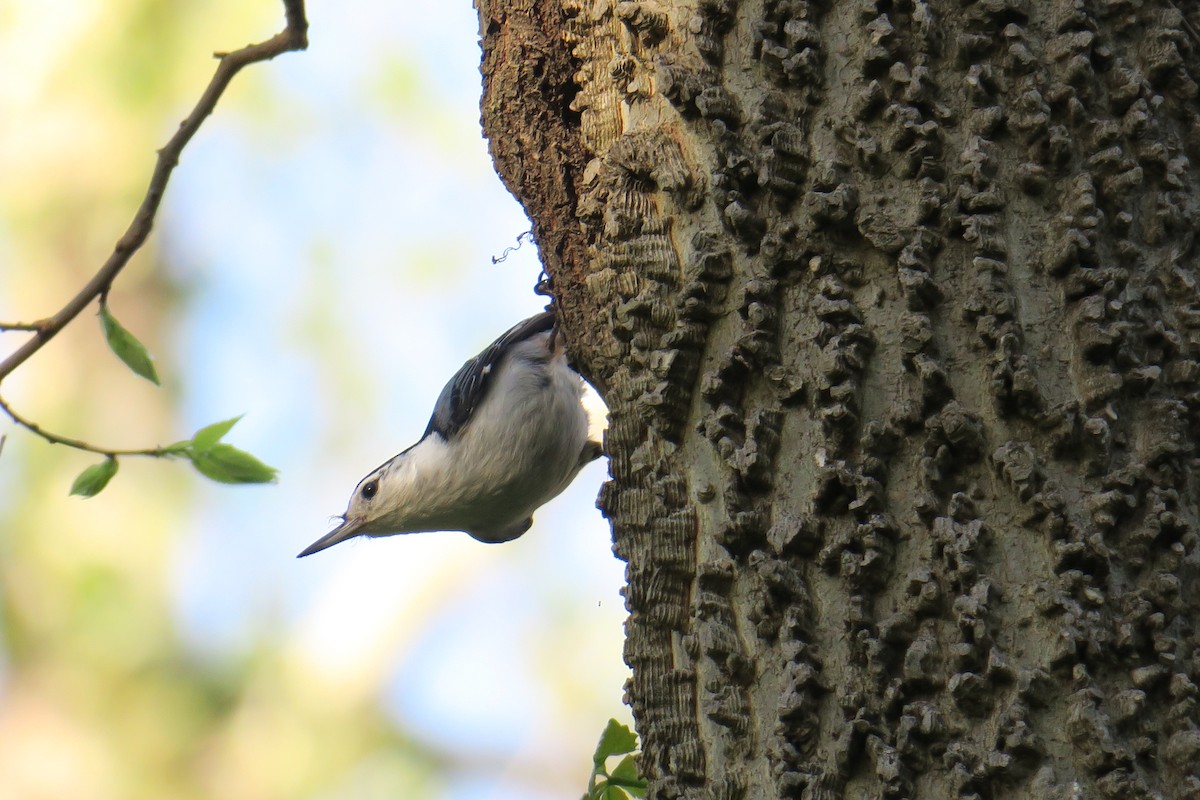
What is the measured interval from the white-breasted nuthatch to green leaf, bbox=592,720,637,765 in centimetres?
197

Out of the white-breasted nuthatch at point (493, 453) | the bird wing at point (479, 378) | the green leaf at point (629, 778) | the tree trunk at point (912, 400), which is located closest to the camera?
the tree trunk at point (912, 400)

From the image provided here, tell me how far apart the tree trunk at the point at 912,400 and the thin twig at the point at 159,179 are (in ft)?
2.80

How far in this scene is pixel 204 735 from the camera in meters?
6.94

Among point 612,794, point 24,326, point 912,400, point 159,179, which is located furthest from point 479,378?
point 912,400

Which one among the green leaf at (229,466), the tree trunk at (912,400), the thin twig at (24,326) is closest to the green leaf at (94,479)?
the green leaf at (229,466)

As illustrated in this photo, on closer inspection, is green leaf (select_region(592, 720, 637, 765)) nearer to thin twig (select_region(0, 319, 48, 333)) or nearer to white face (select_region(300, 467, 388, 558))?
thin twig (select_region(0, 319, 48, 333))

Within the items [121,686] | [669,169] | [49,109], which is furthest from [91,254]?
[669,169]

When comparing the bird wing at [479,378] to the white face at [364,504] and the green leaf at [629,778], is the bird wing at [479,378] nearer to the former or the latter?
the white face at [364,504]

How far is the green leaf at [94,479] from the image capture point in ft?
6.13

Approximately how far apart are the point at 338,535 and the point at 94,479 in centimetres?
204

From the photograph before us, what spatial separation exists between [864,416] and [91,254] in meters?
6.82

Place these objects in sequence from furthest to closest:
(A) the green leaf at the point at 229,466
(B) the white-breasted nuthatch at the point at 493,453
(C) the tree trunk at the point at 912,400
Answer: (B) the white-breasted nuthatch at the point at 493,453
(A) the green leaf at the point at 229,466
(C) the tree trunk at the point at 912,400

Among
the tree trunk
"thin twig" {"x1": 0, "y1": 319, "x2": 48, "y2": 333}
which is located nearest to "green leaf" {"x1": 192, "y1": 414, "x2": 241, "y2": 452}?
"thin twig" {"x1": 0, "y1": 319, "x2": 48, "y2": 333}

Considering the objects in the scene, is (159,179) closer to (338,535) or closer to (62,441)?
(62,441)
